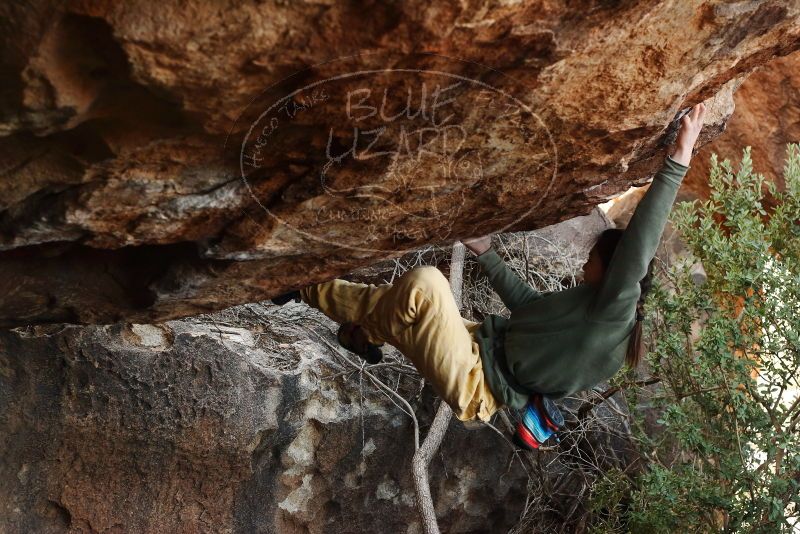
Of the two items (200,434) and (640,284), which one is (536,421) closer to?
(640,284)

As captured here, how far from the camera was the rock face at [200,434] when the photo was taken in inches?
173

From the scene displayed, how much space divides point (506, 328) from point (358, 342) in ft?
2.57

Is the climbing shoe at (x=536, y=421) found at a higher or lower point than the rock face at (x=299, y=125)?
lower

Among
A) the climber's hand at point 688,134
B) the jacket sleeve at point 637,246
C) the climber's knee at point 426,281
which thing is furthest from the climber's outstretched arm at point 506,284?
the climber's hand at point 688,134

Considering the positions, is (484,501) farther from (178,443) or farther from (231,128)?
(231,128)

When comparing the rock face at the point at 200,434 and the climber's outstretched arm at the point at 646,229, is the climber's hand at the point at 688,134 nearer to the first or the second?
the climber's outstretched arm at the point at 646,229

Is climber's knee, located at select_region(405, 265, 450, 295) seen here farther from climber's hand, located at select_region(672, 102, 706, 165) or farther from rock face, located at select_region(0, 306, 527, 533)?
rock face, located at select_region(0, 306, 527, 533)

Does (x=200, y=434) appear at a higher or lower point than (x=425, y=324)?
lower

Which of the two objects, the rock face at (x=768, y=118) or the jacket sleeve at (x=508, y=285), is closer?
the jacket sleeve at (x=508, y=285)

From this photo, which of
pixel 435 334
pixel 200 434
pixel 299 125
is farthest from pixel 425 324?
pixel 200 434

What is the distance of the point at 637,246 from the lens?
3.36 meters

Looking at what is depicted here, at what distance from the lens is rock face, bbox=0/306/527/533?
173 inches

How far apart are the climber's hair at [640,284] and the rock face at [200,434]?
2390mm

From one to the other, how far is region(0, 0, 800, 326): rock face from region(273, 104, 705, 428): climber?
28cm
